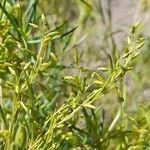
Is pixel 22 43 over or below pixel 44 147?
over

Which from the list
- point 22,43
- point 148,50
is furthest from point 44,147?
point 148,50

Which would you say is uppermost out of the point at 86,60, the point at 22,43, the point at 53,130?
the point at 22,43

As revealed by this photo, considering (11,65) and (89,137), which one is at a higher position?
(11,65)

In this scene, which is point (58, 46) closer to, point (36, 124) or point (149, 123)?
point (149, 123)

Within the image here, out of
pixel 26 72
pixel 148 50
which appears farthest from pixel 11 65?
pixel 148 50

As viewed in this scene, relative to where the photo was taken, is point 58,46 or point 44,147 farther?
point 58,46

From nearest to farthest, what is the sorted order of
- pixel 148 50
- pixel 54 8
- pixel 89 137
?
pixel 89 137 < pixel 148 50 < pixel 54 8

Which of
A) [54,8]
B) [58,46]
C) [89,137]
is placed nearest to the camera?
[89,137]

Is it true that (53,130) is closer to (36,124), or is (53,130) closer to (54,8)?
(36,124)

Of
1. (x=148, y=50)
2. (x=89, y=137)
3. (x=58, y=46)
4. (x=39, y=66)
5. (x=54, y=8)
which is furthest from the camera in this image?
(x=58, y=46)
